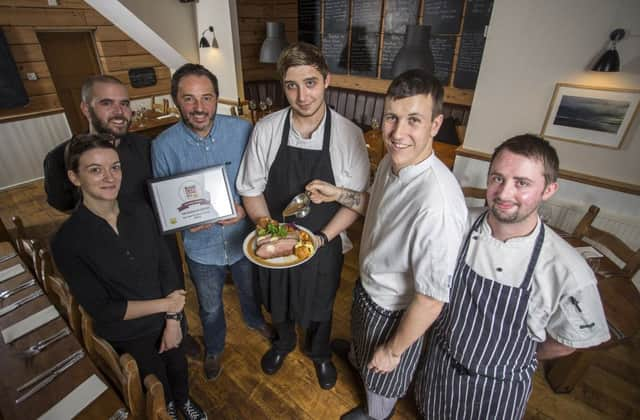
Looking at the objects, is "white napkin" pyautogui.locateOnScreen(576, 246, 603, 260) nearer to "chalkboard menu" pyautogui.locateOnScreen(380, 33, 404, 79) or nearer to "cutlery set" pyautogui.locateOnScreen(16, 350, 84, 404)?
"cutlery set" pyautogui.locateOnScreen(16, 350, 84, 404)

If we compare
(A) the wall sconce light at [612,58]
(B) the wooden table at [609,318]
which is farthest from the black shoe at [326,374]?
(A) the wall sconce light at [612,58]

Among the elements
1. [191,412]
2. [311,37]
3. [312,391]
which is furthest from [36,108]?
[312,391]

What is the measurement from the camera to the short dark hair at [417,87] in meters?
1.09

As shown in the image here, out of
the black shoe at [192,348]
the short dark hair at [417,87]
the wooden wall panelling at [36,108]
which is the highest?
the short dark hair at [417,87]

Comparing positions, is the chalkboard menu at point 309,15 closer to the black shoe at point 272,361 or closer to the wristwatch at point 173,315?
the black shoe at point 272,361

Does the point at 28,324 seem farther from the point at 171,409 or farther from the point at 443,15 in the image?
the point at 443,15

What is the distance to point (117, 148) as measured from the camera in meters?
1.75

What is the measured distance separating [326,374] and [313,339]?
26 centimetres

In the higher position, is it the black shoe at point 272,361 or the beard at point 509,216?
the beard at point 509,216

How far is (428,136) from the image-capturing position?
1158 millimetres

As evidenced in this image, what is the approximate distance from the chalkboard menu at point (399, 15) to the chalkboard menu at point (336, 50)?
2.71 feet

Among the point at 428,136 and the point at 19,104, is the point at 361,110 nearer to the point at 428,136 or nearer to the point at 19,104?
the point at 428,136

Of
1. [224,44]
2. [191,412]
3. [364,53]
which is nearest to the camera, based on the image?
[191,412]

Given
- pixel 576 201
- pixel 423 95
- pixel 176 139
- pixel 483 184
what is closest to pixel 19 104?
pixel 176 139
